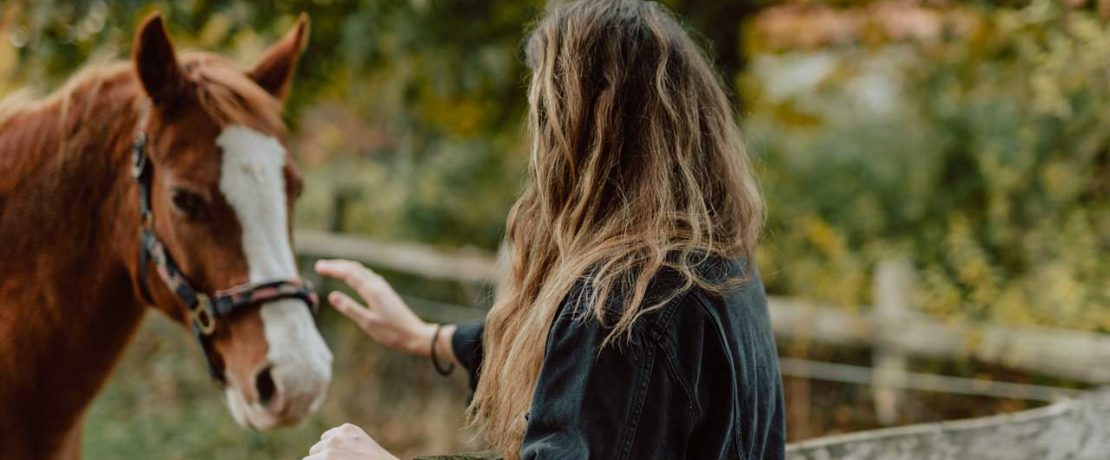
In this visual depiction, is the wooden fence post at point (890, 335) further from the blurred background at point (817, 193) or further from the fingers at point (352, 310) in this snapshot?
the fingers at point (352, 310)

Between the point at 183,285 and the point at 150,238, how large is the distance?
13 centimetres

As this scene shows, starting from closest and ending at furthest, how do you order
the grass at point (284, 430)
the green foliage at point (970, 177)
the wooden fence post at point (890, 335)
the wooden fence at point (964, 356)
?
the wooden fence at point (964, 356), the wooden fence post at point (890, 335), the green foliage at point (970, 177), the grass at point (284, 430)

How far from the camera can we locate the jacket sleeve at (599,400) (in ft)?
3.55

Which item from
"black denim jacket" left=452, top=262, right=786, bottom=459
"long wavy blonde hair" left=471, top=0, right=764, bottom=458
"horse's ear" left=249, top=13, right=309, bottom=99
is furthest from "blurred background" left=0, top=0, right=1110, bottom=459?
"black denim jacket" left=452, top=262, right=786, bottom=459

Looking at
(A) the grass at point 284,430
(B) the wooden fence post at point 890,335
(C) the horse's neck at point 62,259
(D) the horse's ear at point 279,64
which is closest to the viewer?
(C) the horse's neck at point 62,259

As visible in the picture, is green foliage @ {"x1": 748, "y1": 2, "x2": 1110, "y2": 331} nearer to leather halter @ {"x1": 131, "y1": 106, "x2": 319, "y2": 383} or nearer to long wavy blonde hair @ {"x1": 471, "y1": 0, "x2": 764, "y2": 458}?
leather halter @ {"x1": 131, "y1": 106, "x2": 319, "y2": 383}

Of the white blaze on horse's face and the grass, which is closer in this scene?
the white blaze on horse's face

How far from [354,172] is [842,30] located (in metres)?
5.05

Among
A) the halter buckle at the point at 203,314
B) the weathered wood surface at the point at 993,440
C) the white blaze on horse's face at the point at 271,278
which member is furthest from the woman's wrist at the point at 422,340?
the weathered wood surface at the point at 993,440

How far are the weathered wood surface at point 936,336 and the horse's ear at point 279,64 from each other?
1066mm

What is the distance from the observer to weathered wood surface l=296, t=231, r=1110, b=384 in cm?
399

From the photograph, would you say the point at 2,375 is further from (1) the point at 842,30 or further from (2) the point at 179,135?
(1) the point at 842,30

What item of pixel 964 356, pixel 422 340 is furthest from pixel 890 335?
pixel 422 340

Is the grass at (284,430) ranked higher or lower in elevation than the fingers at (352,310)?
lower
